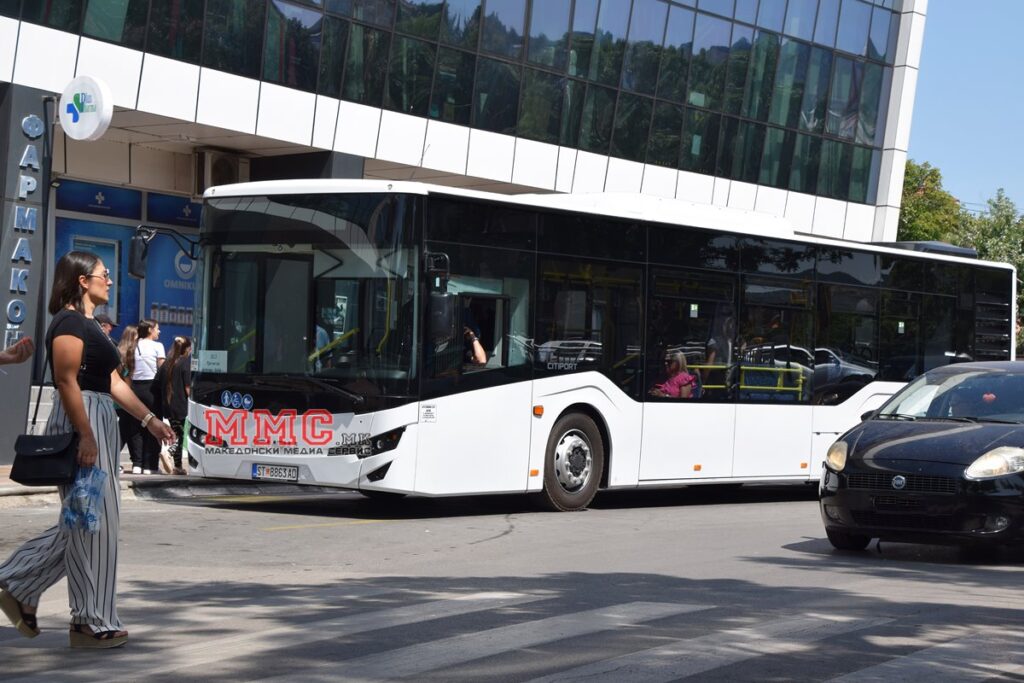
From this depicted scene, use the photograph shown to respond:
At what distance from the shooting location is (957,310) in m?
20.0

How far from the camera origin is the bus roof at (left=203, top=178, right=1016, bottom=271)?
13852 millimetres

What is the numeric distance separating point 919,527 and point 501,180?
18.8 metres

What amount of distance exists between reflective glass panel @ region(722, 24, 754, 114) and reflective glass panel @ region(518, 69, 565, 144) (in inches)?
224

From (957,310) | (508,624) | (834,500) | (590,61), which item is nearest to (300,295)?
(834,500)

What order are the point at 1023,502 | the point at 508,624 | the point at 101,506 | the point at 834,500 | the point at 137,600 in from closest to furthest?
the point at 101,506 → the point at 508,624 → the point at 137,600 → the point at 1023,502 → the point at 834,500

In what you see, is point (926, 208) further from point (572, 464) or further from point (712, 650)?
point (712, 650)

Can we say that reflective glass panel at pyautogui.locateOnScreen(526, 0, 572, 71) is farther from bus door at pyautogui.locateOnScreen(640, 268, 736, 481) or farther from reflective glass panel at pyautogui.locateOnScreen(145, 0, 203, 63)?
bus door at pyautogui.locateOnScreen(640, 268, 736, 481)

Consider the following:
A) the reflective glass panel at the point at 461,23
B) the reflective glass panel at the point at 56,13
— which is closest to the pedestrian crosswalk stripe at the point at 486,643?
the reflective glass panel at the point at 56,13

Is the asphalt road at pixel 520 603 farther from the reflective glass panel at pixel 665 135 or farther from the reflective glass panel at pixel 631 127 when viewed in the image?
the reflective glass panel at pixel 665 135

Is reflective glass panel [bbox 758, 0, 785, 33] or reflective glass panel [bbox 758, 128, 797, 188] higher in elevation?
reflective glass panel [bbox 758, 0, 785, 33]

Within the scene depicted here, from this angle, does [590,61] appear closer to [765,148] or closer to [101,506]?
[765,148]

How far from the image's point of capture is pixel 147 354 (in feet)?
62.2

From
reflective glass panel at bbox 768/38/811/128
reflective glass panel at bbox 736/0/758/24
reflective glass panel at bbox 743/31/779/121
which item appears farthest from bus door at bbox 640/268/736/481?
reflective glass panel at bbox 768/38/811/128

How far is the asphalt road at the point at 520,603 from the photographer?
6.80 m
